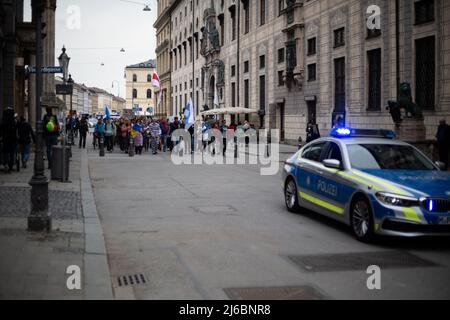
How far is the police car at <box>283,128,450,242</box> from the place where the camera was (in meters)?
8.05

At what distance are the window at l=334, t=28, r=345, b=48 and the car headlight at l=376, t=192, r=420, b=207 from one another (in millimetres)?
22966

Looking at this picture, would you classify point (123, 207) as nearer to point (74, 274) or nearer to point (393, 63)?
point (74, 274)

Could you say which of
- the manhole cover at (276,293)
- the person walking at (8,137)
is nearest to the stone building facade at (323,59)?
the person walking at (8,137)

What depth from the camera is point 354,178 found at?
8.98m

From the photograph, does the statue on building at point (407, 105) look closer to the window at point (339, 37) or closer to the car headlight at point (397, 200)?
the window at point (339, 37)

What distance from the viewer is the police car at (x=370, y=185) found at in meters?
8.05

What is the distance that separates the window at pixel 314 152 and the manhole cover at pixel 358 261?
3.04 metres

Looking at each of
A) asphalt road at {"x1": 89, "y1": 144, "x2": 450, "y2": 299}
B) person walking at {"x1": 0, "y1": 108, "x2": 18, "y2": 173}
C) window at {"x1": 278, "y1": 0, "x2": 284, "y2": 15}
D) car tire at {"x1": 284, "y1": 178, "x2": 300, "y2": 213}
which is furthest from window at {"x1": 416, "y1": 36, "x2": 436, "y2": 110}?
window at {"x1": 278, "y1": 0, "x2": 284, "y2": 15}

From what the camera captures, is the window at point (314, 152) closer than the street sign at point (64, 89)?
Yes

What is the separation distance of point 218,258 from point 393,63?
19.6 m

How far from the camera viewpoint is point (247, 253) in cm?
791

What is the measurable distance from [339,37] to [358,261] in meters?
24.7

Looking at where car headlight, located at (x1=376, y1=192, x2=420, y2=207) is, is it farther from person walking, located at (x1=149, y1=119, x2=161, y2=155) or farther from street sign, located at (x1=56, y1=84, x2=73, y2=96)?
person walking, located at (x1=149, y1=119, x2=161, y2=155)
